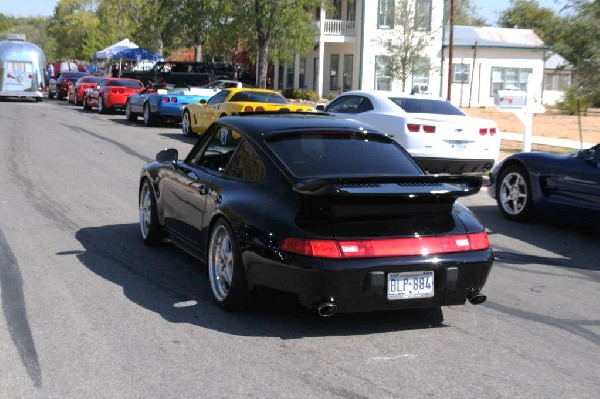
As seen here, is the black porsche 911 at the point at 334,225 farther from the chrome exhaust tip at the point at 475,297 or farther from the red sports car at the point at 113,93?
the red sports car at the point at 113,93

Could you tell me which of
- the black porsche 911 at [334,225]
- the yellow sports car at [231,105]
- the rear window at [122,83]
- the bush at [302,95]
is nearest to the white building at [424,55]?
the bush at [302,95]

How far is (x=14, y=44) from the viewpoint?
4053cm

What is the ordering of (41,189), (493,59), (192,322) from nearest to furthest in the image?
(192,322), (41,189), (493,59)

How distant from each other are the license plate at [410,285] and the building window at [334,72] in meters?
38.5

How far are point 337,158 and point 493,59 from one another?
4148cm

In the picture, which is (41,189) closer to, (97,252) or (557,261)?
(97,252)

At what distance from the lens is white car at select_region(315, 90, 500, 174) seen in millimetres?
13547

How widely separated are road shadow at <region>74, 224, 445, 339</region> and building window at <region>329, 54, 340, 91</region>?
3639cm

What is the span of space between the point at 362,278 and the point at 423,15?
35.6 meters

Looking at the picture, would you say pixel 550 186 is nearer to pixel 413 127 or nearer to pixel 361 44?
pixel 413 127

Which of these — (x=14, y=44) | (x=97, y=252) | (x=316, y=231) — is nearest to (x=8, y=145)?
(x=97, y=252)

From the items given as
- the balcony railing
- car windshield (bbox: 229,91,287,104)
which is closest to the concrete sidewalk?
car windshield (bbox: 229,91,287,104)

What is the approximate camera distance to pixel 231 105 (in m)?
19.5

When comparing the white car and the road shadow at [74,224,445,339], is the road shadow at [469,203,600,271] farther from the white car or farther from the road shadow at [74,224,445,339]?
the road shadow at [74,224,445,339]
